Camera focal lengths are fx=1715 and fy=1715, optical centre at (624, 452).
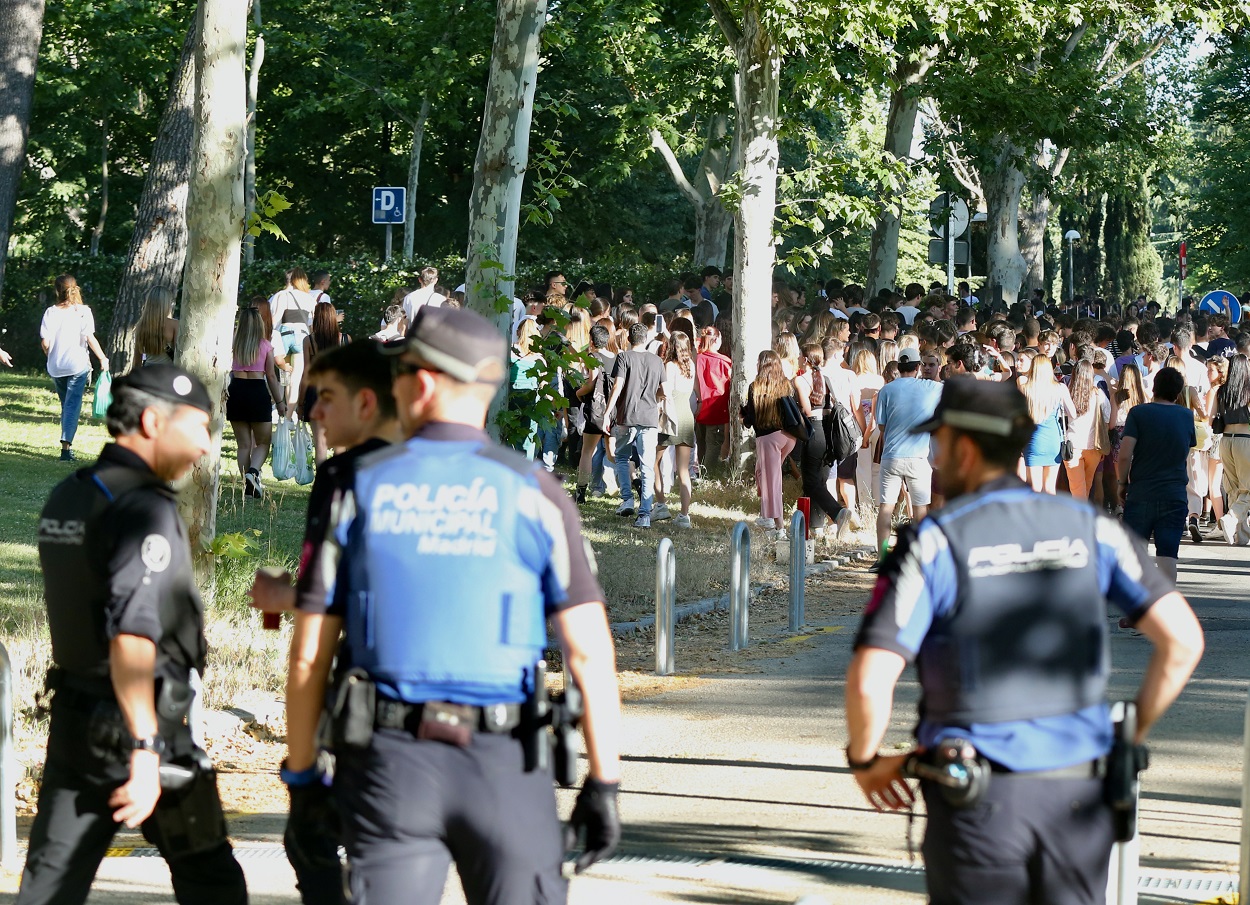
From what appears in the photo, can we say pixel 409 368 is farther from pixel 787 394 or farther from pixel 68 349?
pixel 68 349

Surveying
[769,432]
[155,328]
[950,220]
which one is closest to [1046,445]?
[769,432]

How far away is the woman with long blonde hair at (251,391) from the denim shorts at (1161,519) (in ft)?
26.1

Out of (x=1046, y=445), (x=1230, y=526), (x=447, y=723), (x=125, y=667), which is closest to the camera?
(x=447, y=723)

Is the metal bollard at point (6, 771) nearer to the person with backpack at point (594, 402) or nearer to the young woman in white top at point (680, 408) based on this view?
the person with backpack at point (594, 402)

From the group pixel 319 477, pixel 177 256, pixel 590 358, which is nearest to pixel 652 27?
pixel 177 256

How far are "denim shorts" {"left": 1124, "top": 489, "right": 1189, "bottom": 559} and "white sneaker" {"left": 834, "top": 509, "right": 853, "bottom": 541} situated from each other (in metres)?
5.14

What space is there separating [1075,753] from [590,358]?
8.82m

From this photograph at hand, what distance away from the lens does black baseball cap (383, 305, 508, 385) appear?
12.5 ft

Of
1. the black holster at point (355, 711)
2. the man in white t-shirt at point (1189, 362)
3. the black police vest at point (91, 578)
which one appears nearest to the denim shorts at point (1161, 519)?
the man in white t-shirt at point (1189, 362)

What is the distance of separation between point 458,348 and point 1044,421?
1228 cm

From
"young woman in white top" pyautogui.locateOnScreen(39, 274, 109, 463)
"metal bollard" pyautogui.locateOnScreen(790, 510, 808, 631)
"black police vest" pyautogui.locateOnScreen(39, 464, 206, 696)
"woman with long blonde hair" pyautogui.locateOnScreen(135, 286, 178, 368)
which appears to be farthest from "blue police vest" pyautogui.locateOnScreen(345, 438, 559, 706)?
"young woman in white top" pyautogui.locateOnScreen(39, 274, 109, 463)

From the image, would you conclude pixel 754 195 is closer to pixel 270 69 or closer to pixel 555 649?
pixel 555 649

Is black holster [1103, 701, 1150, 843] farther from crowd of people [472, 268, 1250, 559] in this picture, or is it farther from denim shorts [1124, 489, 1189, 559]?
crowd of people [472, 268, 1250, 559]

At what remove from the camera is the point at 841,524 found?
1711cm
